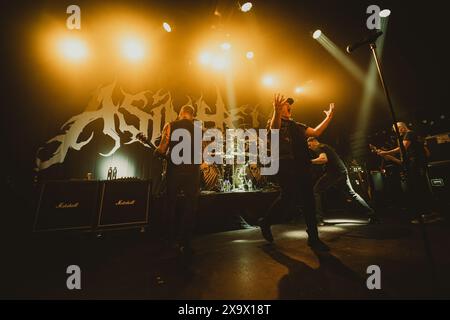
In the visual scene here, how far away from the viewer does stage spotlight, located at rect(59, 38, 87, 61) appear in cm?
442

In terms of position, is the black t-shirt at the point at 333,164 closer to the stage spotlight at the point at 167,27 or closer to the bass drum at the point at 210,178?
the bass drum at the point at 210,178

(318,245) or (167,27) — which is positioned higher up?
(167,27)

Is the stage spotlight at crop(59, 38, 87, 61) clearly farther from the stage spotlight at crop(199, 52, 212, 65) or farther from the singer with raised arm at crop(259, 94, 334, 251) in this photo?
the singer with raised arm at crop(259, 94, 334, 251)

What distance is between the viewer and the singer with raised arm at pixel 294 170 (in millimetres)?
2244

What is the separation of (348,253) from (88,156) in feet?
18.2

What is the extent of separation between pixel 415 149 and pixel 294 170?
3.07 metres

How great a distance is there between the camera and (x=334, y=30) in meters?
5.11

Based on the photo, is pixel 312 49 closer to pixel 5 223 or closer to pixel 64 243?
pixel 64 243

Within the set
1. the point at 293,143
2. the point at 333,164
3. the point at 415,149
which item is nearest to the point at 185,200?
the point at 293,143

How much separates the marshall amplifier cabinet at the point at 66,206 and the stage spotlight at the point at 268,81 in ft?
18.9

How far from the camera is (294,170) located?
2.33 metres

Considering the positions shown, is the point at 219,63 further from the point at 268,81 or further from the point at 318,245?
the point at 318,245

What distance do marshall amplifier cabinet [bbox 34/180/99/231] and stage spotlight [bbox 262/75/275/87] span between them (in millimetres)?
5750
